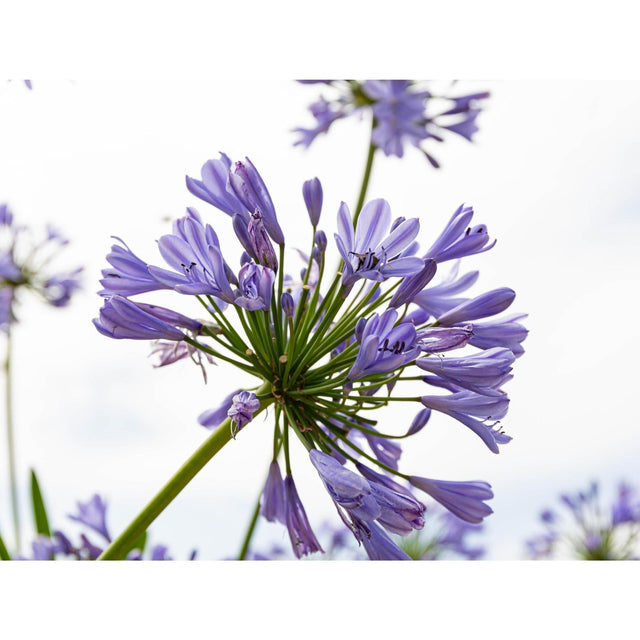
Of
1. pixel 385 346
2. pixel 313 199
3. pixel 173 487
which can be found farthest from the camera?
pixel 313 199

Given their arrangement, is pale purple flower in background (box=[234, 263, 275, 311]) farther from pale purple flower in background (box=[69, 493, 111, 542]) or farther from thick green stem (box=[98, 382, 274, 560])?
pale purple flower in background (box=[69, 493, 111, 542])

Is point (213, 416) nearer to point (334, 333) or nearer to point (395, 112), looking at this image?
point (334, 333)

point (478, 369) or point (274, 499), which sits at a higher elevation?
point (478, 369)

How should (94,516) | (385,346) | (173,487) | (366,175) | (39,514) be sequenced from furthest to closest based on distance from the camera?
(366,175), (94,516), (39,514), (173,487), (385,346)

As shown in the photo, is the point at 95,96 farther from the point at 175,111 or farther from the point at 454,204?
the point at 454,204

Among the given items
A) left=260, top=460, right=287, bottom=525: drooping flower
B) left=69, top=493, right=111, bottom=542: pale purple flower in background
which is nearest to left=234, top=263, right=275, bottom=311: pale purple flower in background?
left=260, top=460, right=287, bottom=525: drooping flower

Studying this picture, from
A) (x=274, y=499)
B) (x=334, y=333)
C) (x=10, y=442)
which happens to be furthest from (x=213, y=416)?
(x=10, y=442)
